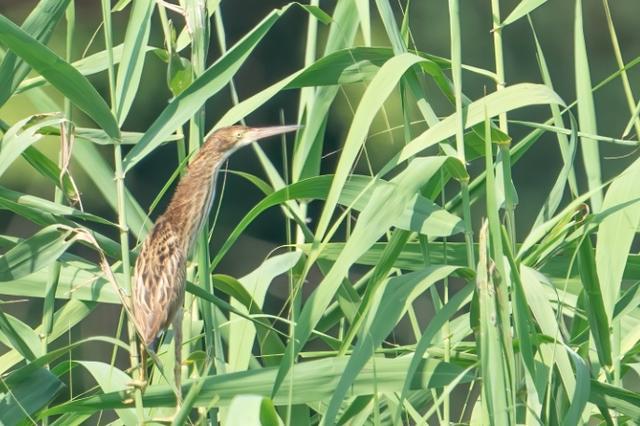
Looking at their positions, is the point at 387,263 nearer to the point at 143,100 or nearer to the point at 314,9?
the point at 314,9

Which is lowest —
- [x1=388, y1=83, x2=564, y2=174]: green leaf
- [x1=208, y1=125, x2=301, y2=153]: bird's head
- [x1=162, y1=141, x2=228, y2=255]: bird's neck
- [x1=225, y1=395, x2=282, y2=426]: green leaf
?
[x1=225, y1=395, x2=282, y2=426]: green leaf

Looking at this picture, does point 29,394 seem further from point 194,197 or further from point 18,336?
point 194,197

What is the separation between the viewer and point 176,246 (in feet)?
4.94

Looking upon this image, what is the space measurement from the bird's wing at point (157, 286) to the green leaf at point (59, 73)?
0.21 metres

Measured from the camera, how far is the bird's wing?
1.35m

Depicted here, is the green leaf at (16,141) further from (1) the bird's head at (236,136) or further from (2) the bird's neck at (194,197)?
(1) the bird's head at (236,136)

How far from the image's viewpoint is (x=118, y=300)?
1402 mm

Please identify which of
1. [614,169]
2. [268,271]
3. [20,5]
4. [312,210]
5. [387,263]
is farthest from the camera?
[312,210]

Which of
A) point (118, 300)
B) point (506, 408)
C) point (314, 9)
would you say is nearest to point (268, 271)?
point (118, 300)

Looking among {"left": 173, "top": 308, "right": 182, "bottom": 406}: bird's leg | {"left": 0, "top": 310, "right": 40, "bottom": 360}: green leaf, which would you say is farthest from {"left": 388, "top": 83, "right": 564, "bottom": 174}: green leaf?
{"left": 0, "top": 310, "right": 40, "bottom": 360}: green leaf

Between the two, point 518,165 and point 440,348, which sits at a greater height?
point 440,348

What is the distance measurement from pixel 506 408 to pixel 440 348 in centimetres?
28

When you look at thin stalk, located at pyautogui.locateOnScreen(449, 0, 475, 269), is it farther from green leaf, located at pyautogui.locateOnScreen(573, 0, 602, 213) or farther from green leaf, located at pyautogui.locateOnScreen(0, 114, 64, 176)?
green leaf, located at pyautogui.locateOnScreen(0, 114, 64, 176)

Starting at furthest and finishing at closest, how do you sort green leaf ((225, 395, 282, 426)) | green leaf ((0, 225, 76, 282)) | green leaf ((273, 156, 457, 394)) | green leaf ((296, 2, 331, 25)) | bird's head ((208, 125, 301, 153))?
1. bird's head ((208, 125, 301, 153))
2. green leaf ((296, 2, 331, 25))
3. green leaf ((0, 225, 76, 282))
4. green leaf ((273, 156, 457, 394))
5. green leaf ((225, 395, 282, 426))
